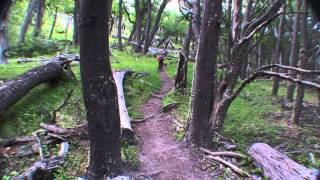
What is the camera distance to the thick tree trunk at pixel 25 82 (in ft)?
29.4

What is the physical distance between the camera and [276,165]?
22.5 ft

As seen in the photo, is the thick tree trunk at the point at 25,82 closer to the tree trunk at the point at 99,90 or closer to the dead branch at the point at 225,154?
the tree trunk at the point at 99,90

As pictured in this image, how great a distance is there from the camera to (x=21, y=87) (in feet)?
31.7

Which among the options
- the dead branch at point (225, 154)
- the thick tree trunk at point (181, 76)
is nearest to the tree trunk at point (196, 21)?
the dead branch at point (225, 154)

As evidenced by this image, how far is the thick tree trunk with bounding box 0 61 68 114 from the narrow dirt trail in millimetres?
2954

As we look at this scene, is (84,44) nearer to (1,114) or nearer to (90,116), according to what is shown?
(90,116)

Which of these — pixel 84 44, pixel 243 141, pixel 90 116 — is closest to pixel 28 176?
pixel 90 116

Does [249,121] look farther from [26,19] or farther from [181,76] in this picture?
[26,19]

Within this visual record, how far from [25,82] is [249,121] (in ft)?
21.2

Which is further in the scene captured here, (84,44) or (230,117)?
(230,117)

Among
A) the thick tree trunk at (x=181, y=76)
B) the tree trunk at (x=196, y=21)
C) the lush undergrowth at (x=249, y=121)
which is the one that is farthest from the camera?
the thick tree trunk at (x=181, y=76)

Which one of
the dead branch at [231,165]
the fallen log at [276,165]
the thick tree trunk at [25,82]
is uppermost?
the thick tree trunk at [25,82]

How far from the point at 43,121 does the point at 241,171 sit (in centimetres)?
495

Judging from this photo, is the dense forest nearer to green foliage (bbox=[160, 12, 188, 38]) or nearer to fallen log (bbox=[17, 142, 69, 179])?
fallen log (bbox=[17, 142, 69, 179])
